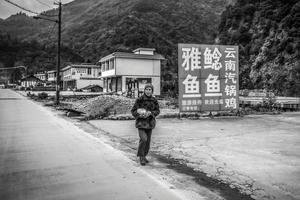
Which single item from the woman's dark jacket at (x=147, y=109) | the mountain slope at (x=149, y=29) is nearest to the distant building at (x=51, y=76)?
the mountain slope at (x=149, y=29)

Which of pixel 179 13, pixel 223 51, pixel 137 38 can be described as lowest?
pixel 223 51

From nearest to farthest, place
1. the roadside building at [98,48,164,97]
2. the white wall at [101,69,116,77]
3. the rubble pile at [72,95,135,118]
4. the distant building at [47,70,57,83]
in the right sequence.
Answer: the rubble pile at [72,95,135,118] → the roadside building at [98,48,164,97] → the white wall at [101,69,116,77] → the distant building at [47,70,57,83]

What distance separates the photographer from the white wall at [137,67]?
165 feet

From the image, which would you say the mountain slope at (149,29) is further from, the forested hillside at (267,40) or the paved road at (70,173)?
the paved road at (70,173)

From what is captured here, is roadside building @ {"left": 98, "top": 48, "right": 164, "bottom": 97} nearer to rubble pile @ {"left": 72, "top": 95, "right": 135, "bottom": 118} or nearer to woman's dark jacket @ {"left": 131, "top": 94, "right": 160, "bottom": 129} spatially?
rubble pile @ {"left": 72, "top": 95, "right": 135, "bottom": 118}

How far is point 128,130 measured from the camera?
12375 millimetres

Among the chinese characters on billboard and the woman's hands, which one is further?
the chinese characters on billboard

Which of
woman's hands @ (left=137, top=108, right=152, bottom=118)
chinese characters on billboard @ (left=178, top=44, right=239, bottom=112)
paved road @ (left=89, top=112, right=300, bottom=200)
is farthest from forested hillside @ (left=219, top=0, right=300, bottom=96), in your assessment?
woman's hands @ (left=137, top=108, right=152, bottom=118)

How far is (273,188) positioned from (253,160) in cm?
208

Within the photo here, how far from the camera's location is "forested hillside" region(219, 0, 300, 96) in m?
45.5

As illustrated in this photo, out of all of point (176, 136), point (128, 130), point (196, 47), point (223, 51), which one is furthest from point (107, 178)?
point (223, 51)

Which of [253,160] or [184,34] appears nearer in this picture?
[253,160]

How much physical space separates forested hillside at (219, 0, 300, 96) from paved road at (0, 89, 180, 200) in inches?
1250

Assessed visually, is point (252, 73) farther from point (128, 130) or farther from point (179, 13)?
point (179, 13)
